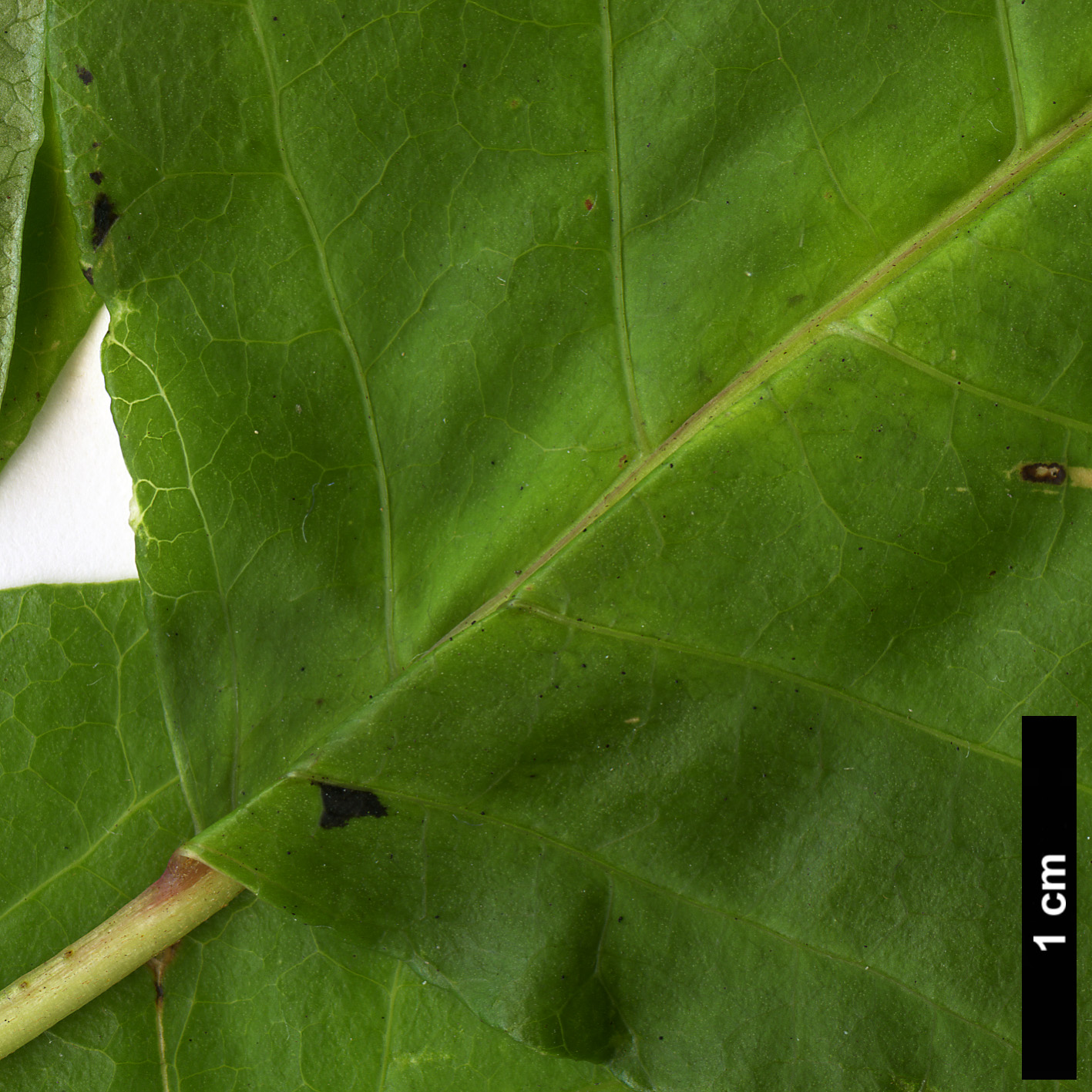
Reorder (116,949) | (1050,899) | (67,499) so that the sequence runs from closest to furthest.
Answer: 1. (1050,899)
2. (116,949)
3. (67,499)

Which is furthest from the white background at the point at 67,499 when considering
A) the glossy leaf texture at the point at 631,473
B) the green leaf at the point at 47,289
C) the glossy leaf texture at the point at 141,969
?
the glossy leaf texture at the point at 631,473

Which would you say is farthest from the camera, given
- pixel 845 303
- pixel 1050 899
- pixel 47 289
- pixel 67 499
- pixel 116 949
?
pixel 67 499

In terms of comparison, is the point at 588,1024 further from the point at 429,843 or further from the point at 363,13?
the point at 363,13

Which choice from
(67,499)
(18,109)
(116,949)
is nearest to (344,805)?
(116,949)

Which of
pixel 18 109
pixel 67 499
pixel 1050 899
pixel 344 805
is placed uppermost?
pixel 18 109

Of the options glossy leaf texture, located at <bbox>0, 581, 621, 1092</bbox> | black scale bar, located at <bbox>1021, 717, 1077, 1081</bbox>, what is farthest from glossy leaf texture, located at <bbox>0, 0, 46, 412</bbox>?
black scale bar, located at <bbox>1021, 717, 1077, 1081</bbox>

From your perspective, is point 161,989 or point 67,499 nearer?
point 161,989

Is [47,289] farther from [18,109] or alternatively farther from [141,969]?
[141,969]
